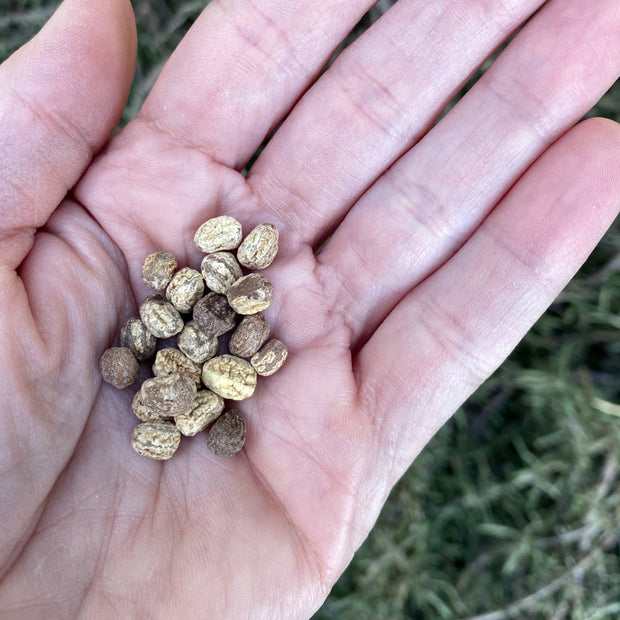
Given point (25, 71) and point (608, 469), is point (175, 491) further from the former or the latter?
point (608, 469)

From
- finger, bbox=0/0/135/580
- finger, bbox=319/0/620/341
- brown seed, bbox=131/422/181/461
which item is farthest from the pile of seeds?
finger, bbox=319/0/620/341

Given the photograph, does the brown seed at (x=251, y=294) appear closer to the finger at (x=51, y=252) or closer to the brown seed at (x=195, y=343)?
the brown seed at (x=195, y=343)

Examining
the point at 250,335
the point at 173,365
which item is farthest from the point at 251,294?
the point at 173,365

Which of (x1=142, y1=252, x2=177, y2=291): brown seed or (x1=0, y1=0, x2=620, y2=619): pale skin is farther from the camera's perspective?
(x1=142, y1=252, x2=177, y2=291): brown seed

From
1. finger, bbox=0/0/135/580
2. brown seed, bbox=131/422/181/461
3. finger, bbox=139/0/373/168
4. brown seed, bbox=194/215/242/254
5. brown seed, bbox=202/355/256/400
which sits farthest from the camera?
finger, bbox=139/0/373/168

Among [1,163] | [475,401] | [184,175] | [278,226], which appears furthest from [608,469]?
[1,163]

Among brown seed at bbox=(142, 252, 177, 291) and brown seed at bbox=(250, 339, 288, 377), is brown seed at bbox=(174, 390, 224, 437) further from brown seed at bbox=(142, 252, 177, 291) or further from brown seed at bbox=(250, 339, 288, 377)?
brown seed at bbox=(142, 252, 177, 291)

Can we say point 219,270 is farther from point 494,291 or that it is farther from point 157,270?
point 494,291

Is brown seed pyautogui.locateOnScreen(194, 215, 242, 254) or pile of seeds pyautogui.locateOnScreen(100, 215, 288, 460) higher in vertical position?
brown seed pyautogui.locateOnScreen(194, 215, 242, 254)
